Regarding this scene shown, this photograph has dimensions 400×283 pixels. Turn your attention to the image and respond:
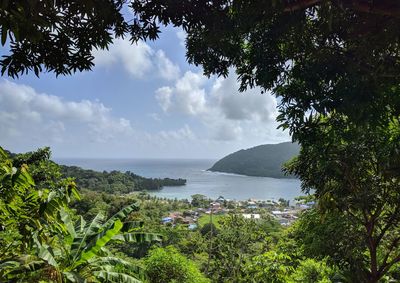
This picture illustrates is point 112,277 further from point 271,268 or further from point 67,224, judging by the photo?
point 271,268

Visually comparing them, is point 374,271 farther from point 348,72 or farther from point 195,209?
point 195,209

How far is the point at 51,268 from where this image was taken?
352 cm

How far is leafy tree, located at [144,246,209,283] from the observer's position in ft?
22.0

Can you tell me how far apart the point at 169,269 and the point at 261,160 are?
122068mm

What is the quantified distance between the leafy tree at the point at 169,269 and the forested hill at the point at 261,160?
102635 millimetres

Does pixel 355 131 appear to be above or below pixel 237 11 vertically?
below

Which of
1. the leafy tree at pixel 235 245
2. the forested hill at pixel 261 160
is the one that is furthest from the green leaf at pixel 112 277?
the forested hill at pixel 261 160

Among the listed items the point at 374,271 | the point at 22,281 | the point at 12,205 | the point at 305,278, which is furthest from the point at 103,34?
the point at 305,278

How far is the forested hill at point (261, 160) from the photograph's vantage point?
114m

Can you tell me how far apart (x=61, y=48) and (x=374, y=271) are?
21.4ft

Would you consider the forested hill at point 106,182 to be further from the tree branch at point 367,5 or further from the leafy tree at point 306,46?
the tree branch at point 367,5

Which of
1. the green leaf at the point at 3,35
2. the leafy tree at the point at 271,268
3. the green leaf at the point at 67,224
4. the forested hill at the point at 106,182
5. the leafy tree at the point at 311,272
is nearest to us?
the green leaf at the point at 3,35

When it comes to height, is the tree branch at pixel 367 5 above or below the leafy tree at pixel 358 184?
above

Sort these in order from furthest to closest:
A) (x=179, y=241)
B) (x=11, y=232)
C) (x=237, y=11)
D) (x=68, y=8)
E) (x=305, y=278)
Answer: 1. (x=179, y=241)
2. (x=305, y=278)
3. (x=11, y=232)
4. (x=237, y=11)
5. (x=68, y=8)
